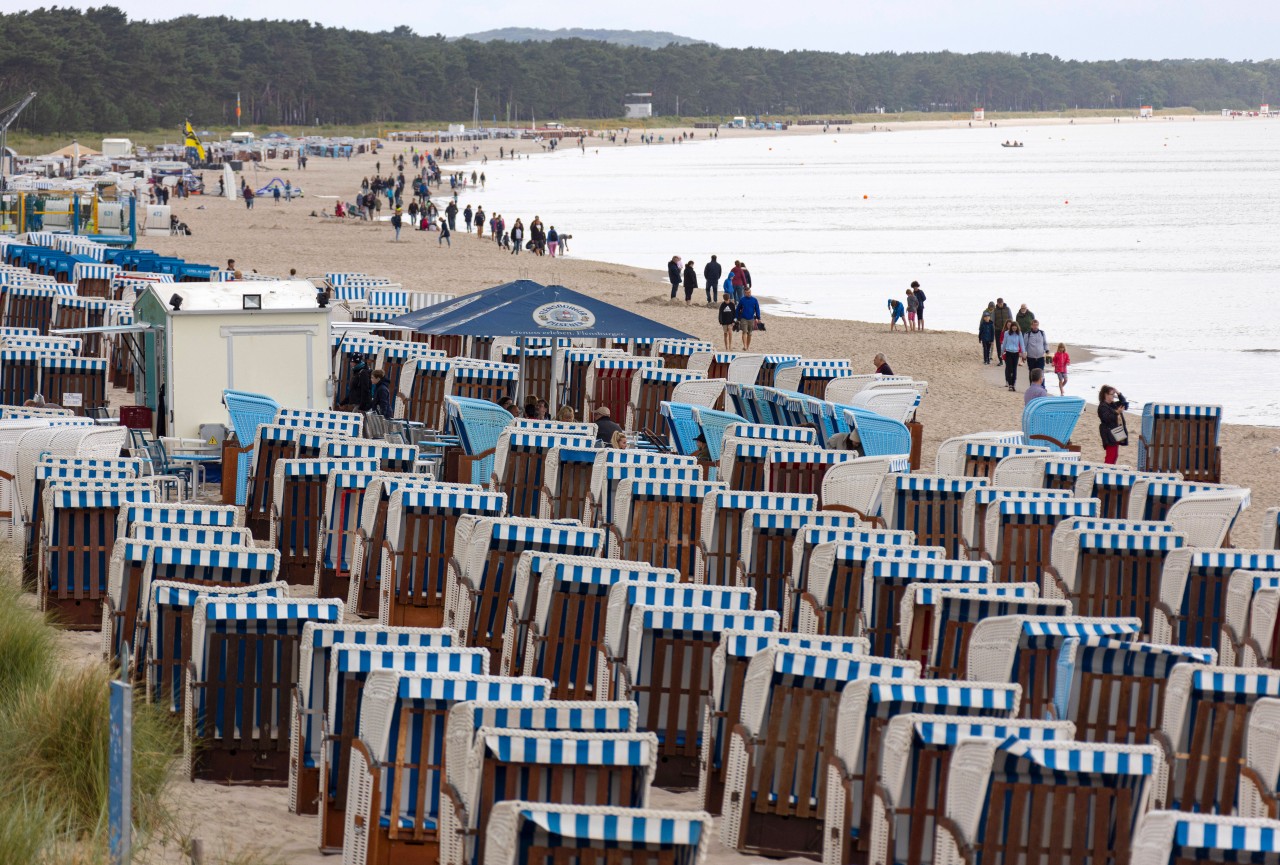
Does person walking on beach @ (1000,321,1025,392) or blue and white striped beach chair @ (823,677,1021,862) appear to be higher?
blue and white striped beach chair @ (823,677,1021,862)

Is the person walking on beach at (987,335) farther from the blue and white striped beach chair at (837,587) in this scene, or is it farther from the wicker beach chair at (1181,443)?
the blue and white striped beach chair at (837,587)

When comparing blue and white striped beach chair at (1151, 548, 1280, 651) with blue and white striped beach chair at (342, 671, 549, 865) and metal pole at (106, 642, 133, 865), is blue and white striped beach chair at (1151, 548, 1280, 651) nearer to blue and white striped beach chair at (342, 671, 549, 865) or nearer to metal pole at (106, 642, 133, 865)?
blue and white striped beach chair at (342, 671, 549, 865)

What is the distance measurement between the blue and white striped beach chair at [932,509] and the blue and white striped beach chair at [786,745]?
4.92 m

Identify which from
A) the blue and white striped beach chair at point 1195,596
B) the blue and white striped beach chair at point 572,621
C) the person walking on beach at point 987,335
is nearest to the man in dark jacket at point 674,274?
the person walking on beach at point 987,335

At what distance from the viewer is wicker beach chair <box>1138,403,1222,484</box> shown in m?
16.9

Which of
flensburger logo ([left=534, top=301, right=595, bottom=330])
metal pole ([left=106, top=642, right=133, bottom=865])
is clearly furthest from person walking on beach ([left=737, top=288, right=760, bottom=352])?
metal pole ([left=106, top=642, right=133, bottom=865])

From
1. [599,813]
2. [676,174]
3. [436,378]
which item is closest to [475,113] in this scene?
[676,174]

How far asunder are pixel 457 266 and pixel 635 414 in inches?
1174

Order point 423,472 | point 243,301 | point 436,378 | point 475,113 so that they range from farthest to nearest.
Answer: point 475,113, point 436,378, point 243,301, point 423,472

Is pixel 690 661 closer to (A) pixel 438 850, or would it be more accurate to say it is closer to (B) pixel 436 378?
(A) pixel 438 850

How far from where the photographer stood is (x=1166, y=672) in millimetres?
7555

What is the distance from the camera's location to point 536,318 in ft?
52.7

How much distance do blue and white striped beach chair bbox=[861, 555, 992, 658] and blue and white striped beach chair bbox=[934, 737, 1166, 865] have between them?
3.02m

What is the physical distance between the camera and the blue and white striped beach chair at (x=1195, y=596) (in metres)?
9.89
